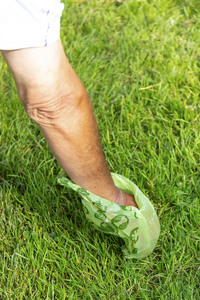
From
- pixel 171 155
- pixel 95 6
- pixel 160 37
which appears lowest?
pixel 171 155

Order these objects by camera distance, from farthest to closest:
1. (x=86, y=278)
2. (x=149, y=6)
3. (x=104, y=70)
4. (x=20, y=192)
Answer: (x=149, y=6) → (x=104, y=70) → (x=20, y=192) → (x=86, y=278)

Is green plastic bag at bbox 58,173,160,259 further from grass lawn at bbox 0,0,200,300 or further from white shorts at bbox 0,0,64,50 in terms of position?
white shorts at bbox 0,0,64,50

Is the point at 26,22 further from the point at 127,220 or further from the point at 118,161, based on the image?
the point at 118,161

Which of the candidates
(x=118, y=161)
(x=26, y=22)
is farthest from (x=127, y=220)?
(x=26, y=22)

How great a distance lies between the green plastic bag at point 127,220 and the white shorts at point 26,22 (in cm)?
62

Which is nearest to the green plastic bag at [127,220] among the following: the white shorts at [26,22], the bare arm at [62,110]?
the bare arm at [62,110]

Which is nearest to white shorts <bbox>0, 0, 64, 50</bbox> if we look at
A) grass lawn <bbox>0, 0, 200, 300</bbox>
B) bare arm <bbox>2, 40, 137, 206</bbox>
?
bare arm <bbox>2, 40, 137, 206</bbox>

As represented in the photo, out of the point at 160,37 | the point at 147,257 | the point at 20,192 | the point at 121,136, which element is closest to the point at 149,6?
the point at 160,37

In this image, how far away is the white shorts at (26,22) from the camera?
115cm

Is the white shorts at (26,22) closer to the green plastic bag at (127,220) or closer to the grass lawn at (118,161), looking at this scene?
the green plastic bag at (127,220)

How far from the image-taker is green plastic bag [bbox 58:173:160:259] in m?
1.63

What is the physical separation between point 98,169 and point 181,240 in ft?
1.64

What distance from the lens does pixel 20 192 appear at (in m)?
2.03

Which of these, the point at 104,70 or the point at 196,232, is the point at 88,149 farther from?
the point at 104,70
